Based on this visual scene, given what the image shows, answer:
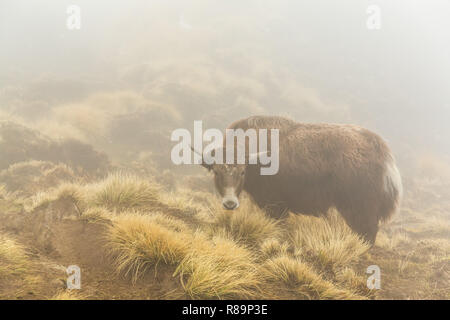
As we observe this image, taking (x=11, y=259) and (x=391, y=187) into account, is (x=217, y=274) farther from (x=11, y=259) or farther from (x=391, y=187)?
(x=391, y=187)

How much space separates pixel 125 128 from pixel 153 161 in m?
3.51

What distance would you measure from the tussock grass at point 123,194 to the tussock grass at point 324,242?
2987mm

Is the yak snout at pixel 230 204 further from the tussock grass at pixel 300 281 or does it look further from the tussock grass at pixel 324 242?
the tussock grass at pixel 300 281

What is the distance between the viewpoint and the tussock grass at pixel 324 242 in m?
4.95

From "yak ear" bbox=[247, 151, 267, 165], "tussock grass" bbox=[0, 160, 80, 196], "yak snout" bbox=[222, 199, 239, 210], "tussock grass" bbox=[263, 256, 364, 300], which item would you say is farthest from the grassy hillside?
"tussock grass" bbox=[0, 160, 80, 196]

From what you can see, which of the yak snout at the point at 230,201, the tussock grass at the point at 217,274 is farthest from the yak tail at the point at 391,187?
the tussock grass at the point at 217,274

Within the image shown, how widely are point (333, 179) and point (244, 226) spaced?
2.30 m

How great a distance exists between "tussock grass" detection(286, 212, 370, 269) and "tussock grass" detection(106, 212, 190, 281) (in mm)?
2025

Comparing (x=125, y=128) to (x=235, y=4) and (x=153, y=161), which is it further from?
(x=235, y=4)

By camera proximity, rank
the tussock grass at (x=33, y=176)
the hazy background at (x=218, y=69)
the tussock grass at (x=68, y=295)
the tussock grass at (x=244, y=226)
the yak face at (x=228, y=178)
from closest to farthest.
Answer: the tussock grass at (x=68, y=295)
the tussock grass at (x=244, y=226)
the yak face at (x=228, y=178)
the tussock grass at (x=33, y=176)
the hazy background at (x=218, y=69)

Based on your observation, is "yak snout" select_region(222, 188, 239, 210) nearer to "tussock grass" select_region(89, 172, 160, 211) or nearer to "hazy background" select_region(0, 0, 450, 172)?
"tussock grass" select_region(89, 172, 160, 211)

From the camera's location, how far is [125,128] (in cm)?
1709

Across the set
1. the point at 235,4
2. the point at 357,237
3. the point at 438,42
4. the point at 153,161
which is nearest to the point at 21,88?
the point at 153,161

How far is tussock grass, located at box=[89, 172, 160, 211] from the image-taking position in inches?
241
